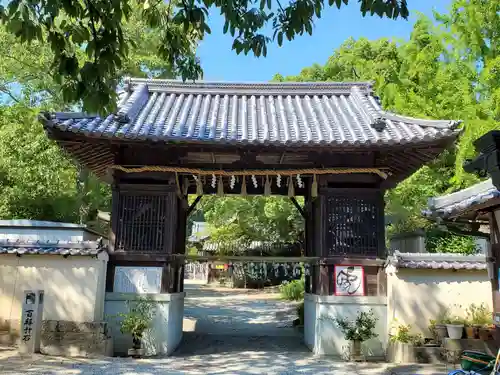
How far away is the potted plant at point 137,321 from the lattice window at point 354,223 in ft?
14.3

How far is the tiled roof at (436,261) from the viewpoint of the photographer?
10328mm

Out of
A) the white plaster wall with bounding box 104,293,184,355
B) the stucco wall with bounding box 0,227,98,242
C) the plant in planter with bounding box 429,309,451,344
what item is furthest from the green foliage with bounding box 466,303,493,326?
the stucco wall with bounding box 0,227,98,242

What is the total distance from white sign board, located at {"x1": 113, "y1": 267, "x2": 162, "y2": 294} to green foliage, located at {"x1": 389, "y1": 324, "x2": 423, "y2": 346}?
5.37m

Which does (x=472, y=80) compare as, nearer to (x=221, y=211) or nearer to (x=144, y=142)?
(x=144, y=142)

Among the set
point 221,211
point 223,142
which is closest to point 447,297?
point 223,142

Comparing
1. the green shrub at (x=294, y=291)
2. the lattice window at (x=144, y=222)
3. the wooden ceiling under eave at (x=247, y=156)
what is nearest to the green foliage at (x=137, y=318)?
the lattice window at (x=144, y=222)

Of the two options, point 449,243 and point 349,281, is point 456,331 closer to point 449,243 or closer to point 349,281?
point 349,281

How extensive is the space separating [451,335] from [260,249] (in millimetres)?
24581

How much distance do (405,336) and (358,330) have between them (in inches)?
39.8

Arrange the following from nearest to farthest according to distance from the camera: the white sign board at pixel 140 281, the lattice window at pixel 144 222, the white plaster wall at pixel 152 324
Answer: the white plaster wall at pixel 152 324, the white sign board at pixel 140 281, the lattice window at pixel 144 222

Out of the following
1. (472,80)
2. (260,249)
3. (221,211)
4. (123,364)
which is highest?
(472,80)

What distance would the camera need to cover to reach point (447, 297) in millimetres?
10648

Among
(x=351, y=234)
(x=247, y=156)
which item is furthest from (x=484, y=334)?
(x=247, y=156)

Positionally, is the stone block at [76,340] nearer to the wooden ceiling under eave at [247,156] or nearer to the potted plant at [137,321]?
the potted plant at [137,321]
